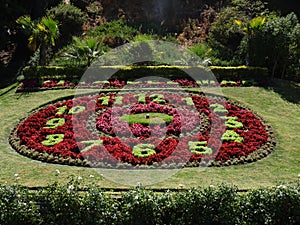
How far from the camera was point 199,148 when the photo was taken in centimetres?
1322

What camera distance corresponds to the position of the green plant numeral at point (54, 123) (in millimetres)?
14967

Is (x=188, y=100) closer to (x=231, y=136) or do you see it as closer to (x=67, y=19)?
(x=231, y=136)

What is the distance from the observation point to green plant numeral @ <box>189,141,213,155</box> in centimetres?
1299

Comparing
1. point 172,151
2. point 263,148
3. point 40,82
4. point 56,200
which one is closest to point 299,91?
point 263,148

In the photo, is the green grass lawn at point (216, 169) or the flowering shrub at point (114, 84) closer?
the green grass lawn at point (216, 169)

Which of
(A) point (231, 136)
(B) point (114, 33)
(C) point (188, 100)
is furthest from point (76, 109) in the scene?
(B) point (114, 33)

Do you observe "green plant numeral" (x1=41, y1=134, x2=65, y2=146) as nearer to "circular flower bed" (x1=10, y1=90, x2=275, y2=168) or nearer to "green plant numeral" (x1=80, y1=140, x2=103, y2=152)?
"circular flower bed" (x1=10, y1=90, x2=275, y2=168)

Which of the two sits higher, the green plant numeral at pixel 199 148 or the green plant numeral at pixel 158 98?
the green plant numeral at pixel 158 98

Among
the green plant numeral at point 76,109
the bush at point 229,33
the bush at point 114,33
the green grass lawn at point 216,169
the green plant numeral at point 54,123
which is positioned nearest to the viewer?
the green grass lawn at point 216,169

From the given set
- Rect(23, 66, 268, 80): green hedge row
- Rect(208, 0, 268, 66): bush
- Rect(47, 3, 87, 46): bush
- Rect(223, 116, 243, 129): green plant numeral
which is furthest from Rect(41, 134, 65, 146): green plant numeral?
Rect(47, 3, 87, 46): bush

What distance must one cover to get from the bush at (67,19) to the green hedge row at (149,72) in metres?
5.00

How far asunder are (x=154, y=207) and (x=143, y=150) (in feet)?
12.6

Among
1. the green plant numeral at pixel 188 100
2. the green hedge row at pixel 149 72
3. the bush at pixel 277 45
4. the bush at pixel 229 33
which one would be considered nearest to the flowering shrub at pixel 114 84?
the green hedge row at pixel 149 72

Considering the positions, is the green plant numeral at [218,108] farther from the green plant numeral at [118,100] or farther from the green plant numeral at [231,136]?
the green plant numeral at [118,100]
